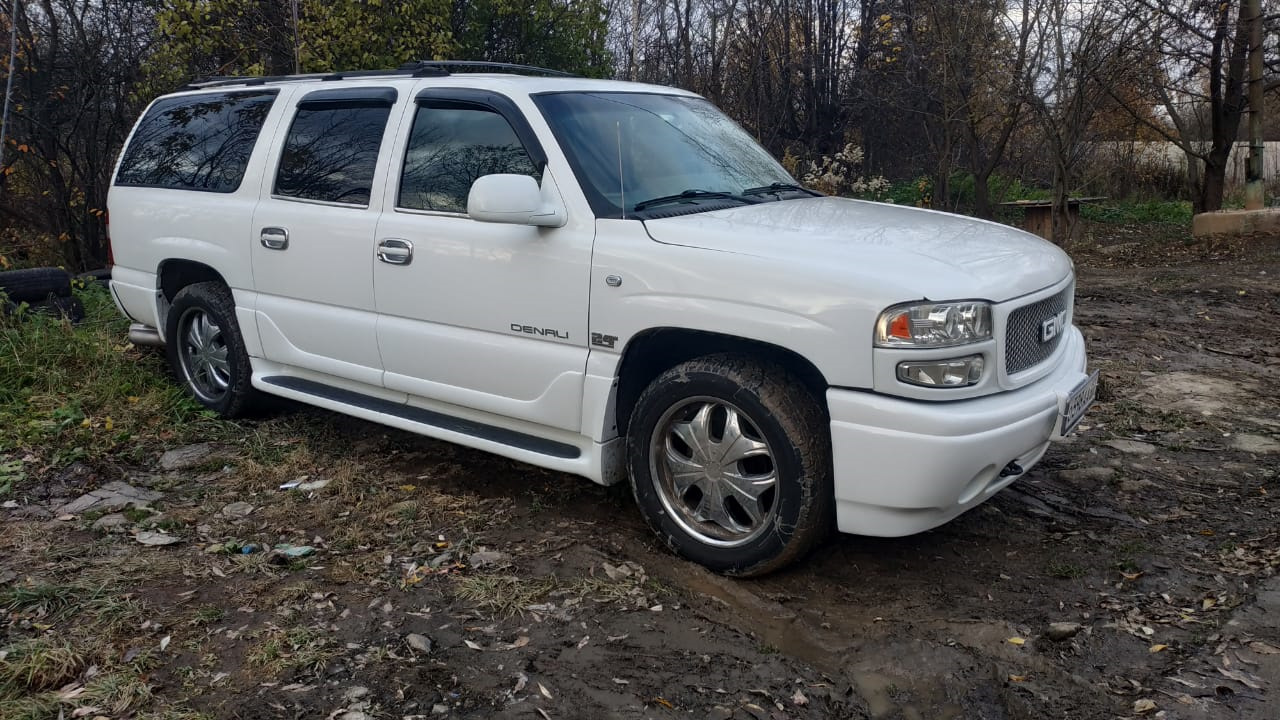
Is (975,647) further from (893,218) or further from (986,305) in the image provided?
(893,218)

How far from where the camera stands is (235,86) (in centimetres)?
553

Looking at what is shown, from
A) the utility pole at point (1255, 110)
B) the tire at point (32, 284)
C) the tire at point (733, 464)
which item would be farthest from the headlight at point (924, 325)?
the utility pole at point (1255, 110)

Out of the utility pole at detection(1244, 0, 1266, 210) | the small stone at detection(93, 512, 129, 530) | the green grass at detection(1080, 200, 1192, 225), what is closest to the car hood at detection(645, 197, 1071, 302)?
the small stone at detection(93, 512, 129, 530)

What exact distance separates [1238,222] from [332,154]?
36.6ft

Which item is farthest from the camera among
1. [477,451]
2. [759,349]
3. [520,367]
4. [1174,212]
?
[1174,212]

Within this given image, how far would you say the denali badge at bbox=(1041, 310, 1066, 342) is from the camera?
12.2 ft

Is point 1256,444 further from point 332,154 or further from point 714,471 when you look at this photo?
point 332,154

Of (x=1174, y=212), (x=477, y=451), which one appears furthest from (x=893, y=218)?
(x=1174, y=212)

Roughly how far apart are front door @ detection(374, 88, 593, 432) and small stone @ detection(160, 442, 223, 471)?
133 cm

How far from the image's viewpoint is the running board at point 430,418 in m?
4.13

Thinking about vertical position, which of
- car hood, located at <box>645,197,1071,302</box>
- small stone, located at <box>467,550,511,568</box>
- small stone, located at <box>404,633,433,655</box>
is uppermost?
car hood, located at <box>645,197,1071,302</box>

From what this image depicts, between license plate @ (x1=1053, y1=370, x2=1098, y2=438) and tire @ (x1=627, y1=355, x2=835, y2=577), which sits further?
license plate @ (x1=1053, y1=370, x2=1098, y2=438)

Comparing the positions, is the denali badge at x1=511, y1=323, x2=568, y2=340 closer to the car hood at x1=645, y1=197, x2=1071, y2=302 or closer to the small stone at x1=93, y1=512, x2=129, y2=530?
the car hood at x1=645, y1=197, x2=1071, y2=302

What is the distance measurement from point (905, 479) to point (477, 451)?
2.63 metres
